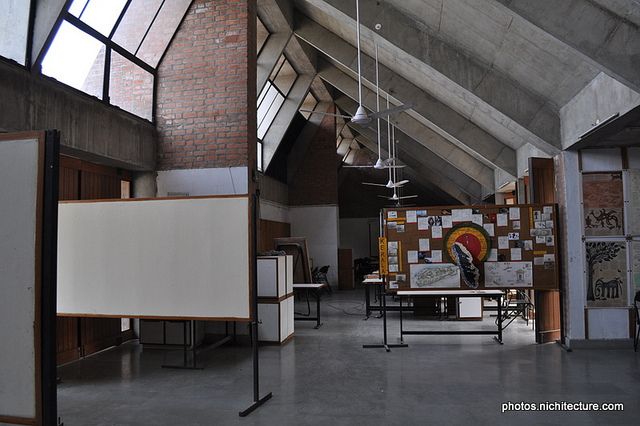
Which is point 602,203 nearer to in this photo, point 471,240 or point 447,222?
point 471,240

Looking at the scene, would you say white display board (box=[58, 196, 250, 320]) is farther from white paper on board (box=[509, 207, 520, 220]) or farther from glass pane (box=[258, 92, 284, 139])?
glass pane (box=[258, 92, 284, 139])

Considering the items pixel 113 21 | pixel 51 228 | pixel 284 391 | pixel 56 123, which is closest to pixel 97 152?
pixel 56 123

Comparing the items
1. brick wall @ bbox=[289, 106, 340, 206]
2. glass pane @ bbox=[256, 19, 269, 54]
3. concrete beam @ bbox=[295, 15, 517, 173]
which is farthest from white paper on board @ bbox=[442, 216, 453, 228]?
brick wall @ bbox=[289, 106, 340, 206]

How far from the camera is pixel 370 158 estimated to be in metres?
25.2

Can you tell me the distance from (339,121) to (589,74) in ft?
47.7

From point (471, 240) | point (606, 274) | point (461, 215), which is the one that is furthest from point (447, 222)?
point (606, 274)

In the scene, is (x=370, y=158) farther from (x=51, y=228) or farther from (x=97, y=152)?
(x=51, y=228)

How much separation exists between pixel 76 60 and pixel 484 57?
5407 millimetres

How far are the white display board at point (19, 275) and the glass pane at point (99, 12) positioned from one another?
4.69 m

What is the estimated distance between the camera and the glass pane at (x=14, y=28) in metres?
5.41

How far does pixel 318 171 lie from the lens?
57.9ft

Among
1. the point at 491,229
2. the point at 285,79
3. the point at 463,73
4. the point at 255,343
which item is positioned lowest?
the point at 255,343

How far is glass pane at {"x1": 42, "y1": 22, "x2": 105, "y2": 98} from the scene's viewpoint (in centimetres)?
600


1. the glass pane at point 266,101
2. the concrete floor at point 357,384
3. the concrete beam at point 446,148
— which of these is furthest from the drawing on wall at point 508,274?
the glass pane at point 266,101
